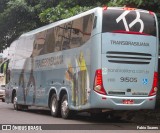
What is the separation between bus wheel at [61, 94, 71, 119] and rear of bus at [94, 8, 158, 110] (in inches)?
93.4

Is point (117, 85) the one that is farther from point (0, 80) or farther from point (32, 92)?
point (0, 80)

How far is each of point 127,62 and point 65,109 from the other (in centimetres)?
337

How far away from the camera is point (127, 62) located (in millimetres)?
13922

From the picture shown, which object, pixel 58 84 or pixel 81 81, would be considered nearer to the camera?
pixel 81 81

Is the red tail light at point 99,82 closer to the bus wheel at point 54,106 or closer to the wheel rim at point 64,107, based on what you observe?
the wheel rim at point 64,107

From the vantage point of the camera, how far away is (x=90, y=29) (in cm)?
1416

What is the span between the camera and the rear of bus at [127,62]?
13.7 metres

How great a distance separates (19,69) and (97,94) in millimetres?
9301

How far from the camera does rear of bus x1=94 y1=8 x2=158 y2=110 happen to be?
44.9 feet

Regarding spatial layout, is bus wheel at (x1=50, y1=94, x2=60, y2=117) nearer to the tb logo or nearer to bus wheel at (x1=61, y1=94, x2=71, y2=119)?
bus wheel at (x1=61, y1=94, x2=71, y2=119)

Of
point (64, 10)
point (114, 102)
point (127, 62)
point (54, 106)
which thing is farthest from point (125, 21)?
point (64, 10)

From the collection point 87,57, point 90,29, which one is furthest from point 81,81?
point 90,29

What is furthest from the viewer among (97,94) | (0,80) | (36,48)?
(0,80)

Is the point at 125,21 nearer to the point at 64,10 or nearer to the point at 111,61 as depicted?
the point at 111,61
